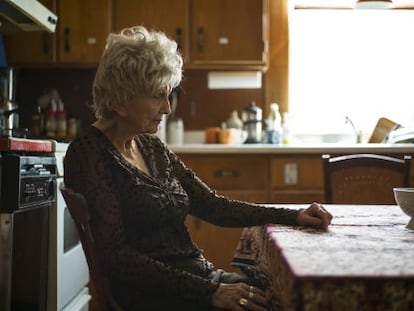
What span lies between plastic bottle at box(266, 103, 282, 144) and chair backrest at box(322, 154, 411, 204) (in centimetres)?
133

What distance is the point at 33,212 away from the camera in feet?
6.68

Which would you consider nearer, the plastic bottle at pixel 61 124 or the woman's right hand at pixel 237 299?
the woman's right hand at pixel 237 299

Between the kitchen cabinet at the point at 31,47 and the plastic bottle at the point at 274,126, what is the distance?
1.37 metres

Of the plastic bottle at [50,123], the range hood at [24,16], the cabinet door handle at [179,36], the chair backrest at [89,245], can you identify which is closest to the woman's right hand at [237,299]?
the chair backrest at [89,245]

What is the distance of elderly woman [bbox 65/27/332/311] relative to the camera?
4.10ft

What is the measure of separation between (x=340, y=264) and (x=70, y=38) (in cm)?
280

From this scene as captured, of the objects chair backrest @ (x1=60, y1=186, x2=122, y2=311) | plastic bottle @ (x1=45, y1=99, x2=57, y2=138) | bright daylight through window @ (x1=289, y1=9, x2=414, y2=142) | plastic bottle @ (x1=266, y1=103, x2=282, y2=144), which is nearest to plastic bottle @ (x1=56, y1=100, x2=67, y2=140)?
plastic bottle @ (x1=45, y1=99, x2=57, y2=138)

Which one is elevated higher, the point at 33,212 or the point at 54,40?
the point at 54,40

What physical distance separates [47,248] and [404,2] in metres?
2.81

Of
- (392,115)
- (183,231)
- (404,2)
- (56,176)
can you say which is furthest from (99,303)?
(404,2)

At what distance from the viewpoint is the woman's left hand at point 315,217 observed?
53.6 inches

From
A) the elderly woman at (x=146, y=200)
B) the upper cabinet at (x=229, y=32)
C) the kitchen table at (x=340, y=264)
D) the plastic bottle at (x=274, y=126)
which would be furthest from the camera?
the plastic bottle at (x=274, y=126)

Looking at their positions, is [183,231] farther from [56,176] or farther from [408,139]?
[408,139]

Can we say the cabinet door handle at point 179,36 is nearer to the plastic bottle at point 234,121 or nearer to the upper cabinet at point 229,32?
the upper cabinet at point 229,32
